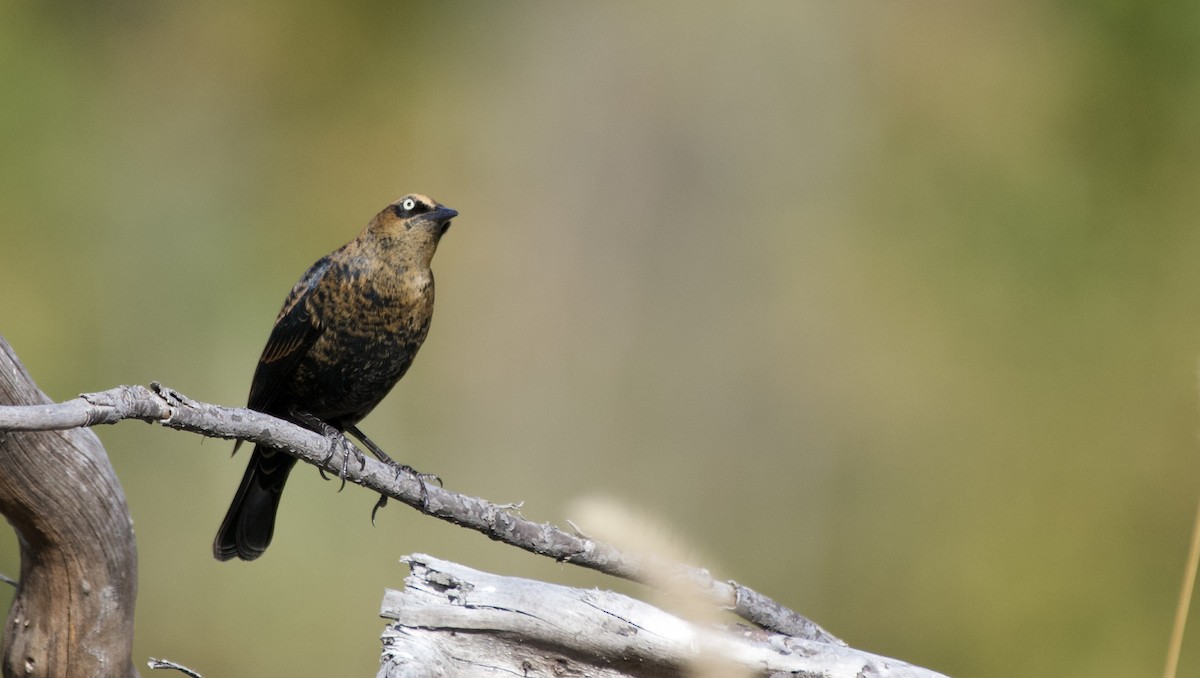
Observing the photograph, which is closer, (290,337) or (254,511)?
(290,337)

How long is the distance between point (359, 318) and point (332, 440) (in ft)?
1.74

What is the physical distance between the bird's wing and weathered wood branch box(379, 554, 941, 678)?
105 cm

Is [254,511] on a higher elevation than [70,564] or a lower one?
higher

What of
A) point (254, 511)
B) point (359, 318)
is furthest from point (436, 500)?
point (254, 511)

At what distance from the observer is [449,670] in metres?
2.16

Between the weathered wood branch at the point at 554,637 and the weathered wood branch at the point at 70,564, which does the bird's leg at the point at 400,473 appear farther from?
the weathered wood branch at the point at 70,564

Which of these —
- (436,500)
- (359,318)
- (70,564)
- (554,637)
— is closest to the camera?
(554,637)

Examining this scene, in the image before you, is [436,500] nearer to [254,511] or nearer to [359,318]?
[359,318]

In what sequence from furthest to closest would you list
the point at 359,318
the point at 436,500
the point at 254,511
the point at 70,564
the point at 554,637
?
the point at 254,511, the point at 359,318, the point at 70,564, the point at 436,500, the point at 554,637

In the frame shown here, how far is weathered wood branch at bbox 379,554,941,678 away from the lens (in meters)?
2.15

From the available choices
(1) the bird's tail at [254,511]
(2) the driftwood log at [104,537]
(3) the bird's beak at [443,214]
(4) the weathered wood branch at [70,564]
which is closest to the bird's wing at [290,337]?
(1) the bird's tail at [254,511]

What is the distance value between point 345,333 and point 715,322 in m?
2.56

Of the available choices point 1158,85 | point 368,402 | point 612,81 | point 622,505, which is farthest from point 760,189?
point 622,505

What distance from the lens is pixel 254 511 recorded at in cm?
325
